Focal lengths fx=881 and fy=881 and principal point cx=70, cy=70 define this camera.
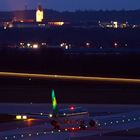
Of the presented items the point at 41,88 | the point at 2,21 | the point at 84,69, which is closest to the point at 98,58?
the point at 84,69

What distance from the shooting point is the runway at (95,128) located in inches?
1155

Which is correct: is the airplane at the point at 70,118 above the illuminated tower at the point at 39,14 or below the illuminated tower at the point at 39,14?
below

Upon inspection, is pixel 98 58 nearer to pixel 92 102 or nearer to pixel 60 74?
pixel 60 74

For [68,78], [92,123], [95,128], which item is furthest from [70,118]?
[68,78]


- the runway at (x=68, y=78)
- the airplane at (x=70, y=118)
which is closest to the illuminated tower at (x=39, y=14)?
the runway at (x=68, y=78)

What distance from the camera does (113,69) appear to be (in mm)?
61438

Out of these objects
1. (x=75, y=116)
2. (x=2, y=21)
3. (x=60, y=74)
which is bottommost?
(x=75, y=116)

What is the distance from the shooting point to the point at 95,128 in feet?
104

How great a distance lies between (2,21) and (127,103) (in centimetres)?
14474

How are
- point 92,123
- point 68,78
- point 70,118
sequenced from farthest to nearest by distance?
point 68,78
point 92,123
point 70,118

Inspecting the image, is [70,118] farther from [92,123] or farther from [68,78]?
[68,78]

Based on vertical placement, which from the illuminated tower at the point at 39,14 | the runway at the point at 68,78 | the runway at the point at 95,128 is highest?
the illuminated tower at the point at 39,14

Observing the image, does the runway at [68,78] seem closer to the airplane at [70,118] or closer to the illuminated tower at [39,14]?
the airplane at [70,118]

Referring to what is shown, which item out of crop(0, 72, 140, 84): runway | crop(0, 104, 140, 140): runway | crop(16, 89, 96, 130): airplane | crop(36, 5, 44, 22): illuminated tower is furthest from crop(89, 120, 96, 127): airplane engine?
crop(36, 5, 44, 22): illuminated tower
